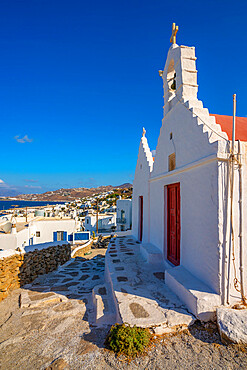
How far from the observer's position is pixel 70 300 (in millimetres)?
5098

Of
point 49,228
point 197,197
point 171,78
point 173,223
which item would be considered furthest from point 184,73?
point 49,228

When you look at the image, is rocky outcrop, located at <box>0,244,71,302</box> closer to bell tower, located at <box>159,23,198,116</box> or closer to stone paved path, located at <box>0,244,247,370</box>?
stone paved path, located at <box>0,244,247,370</box>

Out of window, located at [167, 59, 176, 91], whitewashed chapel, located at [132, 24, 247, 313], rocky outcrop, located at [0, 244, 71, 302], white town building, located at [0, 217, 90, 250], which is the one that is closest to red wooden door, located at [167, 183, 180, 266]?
whitewashed chapel, located at [132, 24, 247, 313]

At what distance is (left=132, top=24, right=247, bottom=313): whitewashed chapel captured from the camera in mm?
3590

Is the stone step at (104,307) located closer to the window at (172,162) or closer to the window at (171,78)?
the window at (172,162)

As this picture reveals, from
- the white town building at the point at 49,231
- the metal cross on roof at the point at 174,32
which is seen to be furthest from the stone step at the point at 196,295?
the white town building at the point at 49,231

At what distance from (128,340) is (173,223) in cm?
334

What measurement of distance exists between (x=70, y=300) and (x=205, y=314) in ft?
10.4

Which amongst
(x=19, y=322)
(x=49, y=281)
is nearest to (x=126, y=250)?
(x=49, y=281)

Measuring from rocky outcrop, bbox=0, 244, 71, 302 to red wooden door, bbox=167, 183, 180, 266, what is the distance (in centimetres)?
447

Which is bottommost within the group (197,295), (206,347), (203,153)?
(206,347)

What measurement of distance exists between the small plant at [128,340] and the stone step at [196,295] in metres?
0.92

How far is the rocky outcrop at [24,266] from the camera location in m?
5.93

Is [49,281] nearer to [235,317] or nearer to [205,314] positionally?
[205,314]
